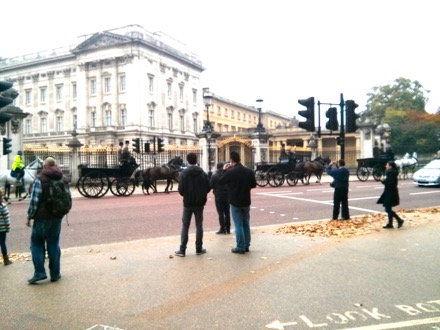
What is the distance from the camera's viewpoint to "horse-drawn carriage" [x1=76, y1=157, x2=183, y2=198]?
18.6 m

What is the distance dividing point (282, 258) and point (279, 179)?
1722 cm

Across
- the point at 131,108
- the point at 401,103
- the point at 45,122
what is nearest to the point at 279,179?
the point at 131,108

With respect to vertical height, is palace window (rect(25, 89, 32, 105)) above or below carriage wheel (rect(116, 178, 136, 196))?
above

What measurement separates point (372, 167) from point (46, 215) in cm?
2470

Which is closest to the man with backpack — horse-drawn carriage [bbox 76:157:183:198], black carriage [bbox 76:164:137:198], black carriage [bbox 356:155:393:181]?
black carriage [bbox 76:164:137:198]

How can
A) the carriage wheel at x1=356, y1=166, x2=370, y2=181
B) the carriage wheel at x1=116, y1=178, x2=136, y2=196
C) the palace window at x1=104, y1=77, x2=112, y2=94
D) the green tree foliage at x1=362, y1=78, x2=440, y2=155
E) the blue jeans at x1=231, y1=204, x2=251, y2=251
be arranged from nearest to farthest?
the blue jeans at x1=231, y1=204, x2=251, y2=251 → the carriage wheel at x1=116, y1=178, x2=136, y2=196 → the carriage wheel at x1=356, y1=166, x2=370, y2=181 → the green tree foliage at x1=362, y1=78, x2=440, y2=155 → the palace window at x1=104, y1=77, x2=112, y2=94

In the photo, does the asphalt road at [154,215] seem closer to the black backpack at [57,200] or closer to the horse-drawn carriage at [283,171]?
the black backpack at [57,200]

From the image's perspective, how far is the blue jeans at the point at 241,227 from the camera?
24.7 ft

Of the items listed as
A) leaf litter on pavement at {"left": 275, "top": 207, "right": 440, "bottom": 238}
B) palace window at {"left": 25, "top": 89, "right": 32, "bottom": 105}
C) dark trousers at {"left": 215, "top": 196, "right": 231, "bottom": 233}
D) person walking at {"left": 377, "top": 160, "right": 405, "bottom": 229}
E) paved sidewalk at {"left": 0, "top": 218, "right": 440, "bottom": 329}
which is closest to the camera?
paved sidewalk at {"left": 0, "top": 218, "right": 440, "bottom": 329}

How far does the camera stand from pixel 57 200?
233 inches

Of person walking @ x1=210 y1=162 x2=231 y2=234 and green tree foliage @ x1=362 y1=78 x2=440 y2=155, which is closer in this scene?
person walking @ x1=210 y1=162 x2=231 y2=234

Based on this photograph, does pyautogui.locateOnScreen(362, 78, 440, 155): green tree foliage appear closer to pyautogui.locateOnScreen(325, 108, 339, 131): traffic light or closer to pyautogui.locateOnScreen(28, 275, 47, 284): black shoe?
pyautogui.locateOnScreen(325, 108, 339, 131): traffic light

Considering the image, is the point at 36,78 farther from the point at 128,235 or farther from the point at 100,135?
the point at 128,235

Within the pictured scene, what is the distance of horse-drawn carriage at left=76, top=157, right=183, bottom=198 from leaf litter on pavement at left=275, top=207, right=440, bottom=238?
10.6 meters
